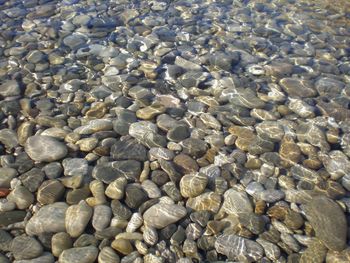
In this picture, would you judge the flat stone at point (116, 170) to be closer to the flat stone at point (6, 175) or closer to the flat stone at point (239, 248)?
the flat stone at point (6, 175)

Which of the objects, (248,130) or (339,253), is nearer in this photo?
(339,253)

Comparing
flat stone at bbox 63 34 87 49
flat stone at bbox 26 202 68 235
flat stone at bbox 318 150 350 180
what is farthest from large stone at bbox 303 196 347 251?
flat stone at bbox 63 34 87 49

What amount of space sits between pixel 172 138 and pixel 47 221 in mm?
2053

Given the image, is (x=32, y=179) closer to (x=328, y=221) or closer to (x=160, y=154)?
(x=160, y=154)

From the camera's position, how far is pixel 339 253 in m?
3.90

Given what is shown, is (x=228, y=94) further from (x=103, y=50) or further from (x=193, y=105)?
(x=103, y=50)

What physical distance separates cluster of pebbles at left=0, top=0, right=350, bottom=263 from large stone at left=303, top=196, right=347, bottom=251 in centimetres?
2

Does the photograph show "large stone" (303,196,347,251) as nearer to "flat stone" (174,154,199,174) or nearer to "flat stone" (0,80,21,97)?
"flat stone" (174,154,199,174)

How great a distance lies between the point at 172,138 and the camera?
525 centimetres

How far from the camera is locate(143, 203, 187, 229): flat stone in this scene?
411 cm

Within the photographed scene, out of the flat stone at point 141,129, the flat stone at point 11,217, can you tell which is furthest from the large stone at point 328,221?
the flat stone at point 11,217

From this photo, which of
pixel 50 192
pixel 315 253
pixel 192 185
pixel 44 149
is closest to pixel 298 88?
pixel 192 185

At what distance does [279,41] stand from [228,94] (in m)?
2.57

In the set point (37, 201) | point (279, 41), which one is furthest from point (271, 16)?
point (37, 201)
